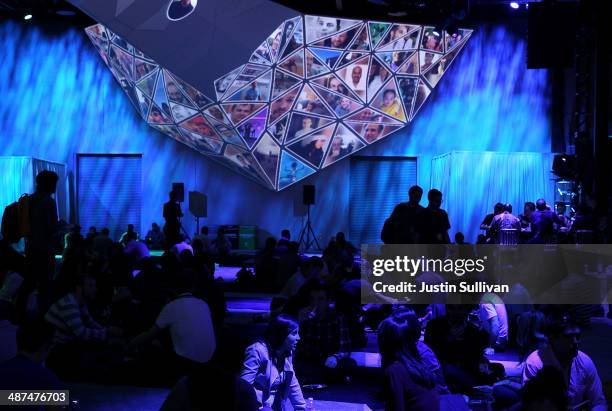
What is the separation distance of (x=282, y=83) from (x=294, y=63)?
568 mm

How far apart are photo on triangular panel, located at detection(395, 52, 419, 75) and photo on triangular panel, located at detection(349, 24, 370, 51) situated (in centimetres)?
124

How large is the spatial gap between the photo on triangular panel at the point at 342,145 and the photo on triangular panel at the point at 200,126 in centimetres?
299

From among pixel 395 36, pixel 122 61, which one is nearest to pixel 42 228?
pixel 395 36

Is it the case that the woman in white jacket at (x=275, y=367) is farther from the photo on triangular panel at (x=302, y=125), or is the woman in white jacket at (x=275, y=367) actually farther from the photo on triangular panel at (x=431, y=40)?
the photo on triangular panel at (x=431, y=40)

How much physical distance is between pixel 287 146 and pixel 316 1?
3.59 m

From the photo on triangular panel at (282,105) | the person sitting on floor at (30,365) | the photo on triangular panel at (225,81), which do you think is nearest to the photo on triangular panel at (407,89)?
the photo on triangular panel at (282,105)

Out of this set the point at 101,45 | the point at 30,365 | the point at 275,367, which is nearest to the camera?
the point at 30,365

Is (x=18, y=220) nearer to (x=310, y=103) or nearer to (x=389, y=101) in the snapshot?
(x=310, y=103)

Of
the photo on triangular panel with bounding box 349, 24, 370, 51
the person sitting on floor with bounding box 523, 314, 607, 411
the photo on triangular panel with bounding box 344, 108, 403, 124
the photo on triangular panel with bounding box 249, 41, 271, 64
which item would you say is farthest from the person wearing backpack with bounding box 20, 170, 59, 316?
the photo on triangular panel with bounding box 344, 108, 403, 124

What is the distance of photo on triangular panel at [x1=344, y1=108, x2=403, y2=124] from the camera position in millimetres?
18016

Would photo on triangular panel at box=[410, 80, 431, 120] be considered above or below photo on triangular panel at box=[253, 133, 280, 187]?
above

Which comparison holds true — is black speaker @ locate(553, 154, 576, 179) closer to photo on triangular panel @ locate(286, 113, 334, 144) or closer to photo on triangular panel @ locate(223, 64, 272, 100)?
photo on triangular panel @ locate(286, 113, 334, 144)

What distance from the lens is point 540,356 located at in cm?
414

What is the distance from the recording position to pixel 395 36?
55.7ft
